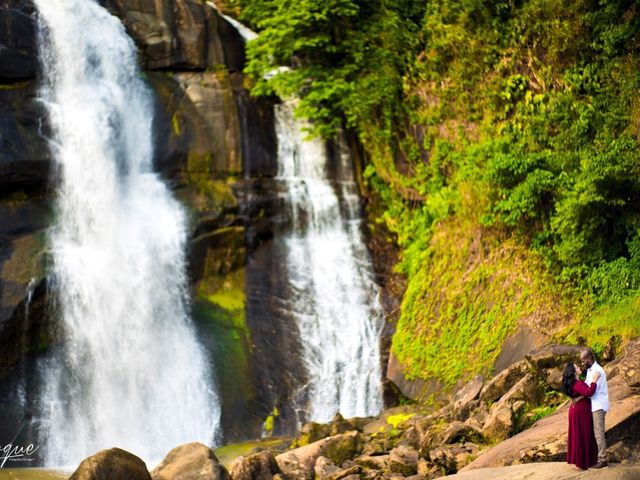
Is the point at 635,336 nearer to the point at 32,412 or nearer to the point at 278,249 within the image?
the point at 278,249

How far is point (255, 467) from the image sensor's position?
1418 centimetres

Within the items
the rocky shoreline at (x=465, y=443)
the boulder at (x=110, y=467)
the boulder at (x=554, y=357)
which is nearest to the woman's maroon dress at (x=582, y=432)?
the rocky shoreline at (x=465, y=443)

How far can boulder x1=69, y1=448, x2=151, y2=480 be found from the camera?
12.9 meters

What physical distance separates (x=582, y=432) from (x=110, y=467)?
21.9 feet

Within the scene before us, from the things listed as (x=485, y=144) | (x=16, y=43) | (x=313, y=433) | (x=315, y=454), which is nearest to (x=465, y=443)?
(x=315, y=454)

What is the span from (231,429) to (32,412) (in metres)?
3.90

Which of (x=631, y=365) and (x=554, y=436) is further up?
(x=631, y=365)

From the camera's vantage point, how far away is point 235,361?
1966 centimetres

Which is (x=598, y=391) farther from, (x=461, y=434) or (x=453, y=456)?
(x=461, y=434)

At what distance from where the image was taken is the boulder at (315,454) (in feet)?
46.9

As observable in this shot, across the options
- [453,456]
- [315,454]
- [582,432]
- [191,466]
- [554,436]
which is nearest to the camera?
[582,432]

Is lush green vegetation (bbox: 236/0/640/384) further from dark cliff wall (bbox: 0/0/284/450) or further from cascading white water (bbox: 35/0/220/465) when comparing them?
cascading white water (bbox: 35/0/220/465)

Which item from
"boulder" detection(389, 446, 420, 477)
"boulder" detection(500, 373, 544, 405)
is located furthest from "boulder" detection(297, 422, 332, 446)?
"boulder" detection(500, 373, 544, 405)

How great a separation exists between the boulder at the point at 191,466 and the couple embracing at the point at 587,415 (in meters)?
5.68
